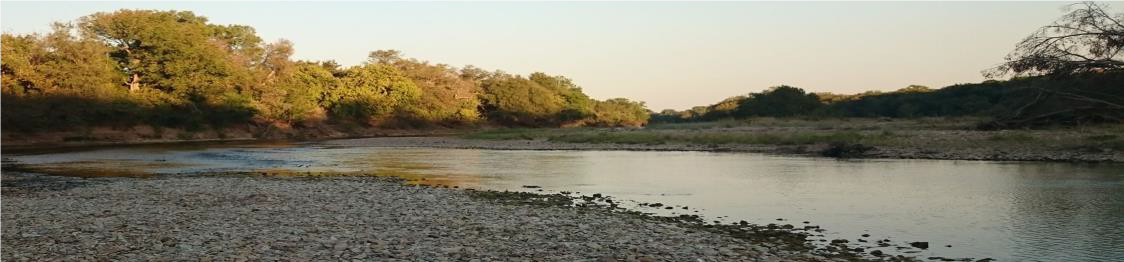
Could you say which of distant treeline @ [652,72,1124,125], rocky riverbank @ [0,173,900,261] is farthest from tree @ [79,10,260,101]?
distant treeline @ [652,72,1124,125]

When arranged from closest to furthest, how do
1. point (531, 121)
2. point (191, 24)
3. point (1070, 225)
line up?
point (1070, 225) → point (191, 24) → point (531, 121)

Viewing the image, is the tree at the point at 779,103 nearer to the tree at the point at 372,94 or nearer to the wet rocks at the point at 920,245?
Answer: the tree at the point at 372,94

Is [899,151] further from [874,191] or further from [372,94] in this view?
[372,94]

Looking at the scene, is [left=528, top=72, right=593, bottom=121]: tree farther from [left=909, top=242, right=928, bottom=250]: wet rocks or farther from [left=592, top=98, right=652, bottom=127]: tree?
[left=909, top=242, right=928, bottom=250]: wet rocks

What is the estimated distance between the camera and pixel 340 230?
13.4 meters

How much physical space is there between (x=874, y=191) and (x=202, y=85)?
243 ft

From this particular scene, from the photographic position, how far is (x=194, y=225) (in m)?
13.7

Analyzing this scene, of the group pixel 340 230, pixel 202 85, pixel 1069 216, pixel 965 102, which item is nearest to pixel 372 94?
pixel 202 85

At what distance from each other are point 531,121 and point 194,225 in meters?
121

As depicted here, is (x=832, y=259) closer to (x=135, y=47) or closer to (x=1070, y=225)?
(x=1070, y=225)

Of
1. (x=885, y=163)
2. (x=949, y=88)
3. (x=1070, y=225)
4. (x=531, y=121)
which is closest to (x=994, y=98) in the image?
(x=949, y=88)

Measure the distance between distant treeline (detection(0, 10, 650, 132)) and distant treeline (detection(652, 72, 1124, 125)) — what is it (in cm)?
4327

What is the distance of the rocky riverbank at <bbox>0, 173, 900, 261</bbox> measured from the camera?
10.9 meters

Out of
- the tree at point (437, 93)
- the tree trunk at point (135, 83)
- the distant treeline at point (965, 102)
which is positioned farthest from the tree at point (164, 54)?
the distant treeline at point (965, 102)
